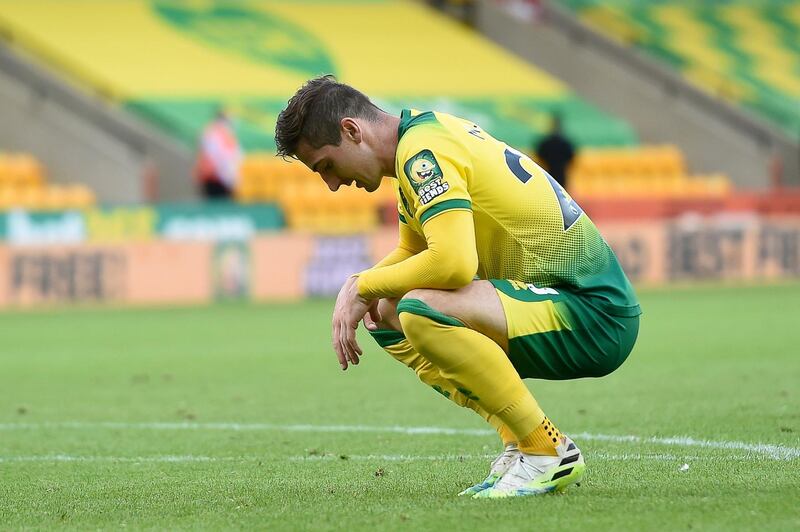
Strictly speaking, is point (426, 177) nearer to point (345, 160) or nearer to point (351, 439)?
point (345, 160)

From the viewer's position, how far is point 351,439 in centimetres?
668

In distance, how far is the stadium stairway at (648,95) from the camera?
85.4 feet

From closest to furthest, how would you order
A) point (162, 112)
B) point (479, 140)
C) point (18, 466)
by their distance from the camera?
point (479, 140)
point (18, 466)
point (162, 112)

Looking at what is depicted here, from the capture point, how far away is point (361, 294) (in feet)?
16.2

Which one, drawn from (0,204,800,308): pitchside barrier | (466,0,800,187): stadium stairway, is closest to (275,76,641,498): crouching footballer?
(0,204,800,308): pitchside barrier

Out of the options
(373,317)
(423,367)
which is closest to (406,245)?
(373,317)

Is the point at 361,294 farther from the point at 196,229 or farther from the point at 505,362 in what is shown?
the point at 196,229

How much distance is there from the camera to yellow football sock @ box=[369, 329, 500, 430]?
5137mm

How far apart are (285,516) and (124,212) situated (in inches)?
551

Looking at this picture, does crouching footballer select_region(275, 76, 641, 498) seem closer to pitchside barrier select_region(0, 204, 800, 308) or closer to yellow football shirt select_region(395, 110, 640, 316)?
yellow football shirt select_region(395, 110, 640, 316)

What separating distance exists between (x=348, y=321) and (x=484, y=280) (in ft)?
1.63

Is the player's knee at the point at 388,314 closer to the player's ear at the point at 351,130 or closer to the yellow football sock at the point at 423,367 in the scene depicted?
the yellow football sock at the point at 423,367

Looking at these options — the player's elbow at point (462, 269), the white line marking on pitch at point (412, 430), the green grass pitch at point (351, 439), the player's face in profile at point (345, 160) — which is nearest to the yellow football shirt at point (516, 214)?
the player's face in profile at point (345, 160)

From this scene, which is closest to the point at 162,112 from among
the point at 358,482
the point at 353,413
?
the point at 353,413
